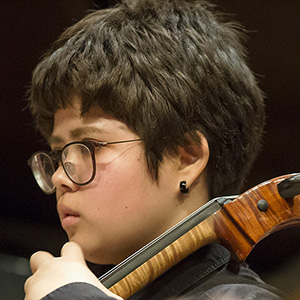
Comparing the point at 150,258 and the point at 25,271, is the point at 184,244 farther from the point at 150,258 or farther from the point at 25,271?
the point at 25,271

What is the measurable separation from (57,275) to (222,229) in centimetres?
30

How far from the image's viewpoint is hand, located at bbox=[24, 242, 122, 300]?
33.5 inches

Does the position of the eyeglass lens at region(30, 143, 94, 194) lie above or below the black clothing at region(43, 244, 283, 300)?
above

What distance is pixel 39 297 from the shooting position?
33.2 inches

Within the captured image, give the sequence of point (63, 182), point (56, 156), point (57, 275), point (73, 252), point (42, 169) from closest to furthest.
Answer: point (57, 275), point (73, 252), point (63, 182), point (56, 156), point (42, 169)

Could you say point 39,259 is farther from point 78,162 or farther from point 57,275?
point 78,162

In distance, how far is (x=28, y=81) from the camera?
1784 mm

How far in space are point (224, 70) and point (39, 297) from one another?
63 cm

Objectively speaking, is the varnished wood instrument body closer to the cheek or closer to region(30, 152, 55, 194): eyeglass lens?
the cheek

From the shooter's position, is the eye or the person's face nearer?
the person's face

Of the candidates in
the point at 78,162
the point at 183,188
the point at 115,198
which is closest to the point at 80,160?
the point at 78,162

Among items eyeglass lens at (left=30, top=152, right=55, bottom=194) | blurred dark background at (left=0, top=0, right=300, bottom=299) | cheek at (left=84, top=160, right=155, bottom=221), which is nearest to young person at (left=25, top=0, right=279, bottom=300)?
cheek at (left=84, top=160, right=155, bottom=221)

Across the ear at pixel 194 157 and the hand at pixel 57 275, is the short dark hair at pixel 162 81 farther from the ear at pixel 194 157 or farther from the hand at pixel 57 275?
the hand at pixel 57 275

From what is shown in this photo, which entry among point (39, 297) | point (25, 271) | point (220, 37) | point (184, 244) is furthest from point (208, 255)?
point (25, 271)
